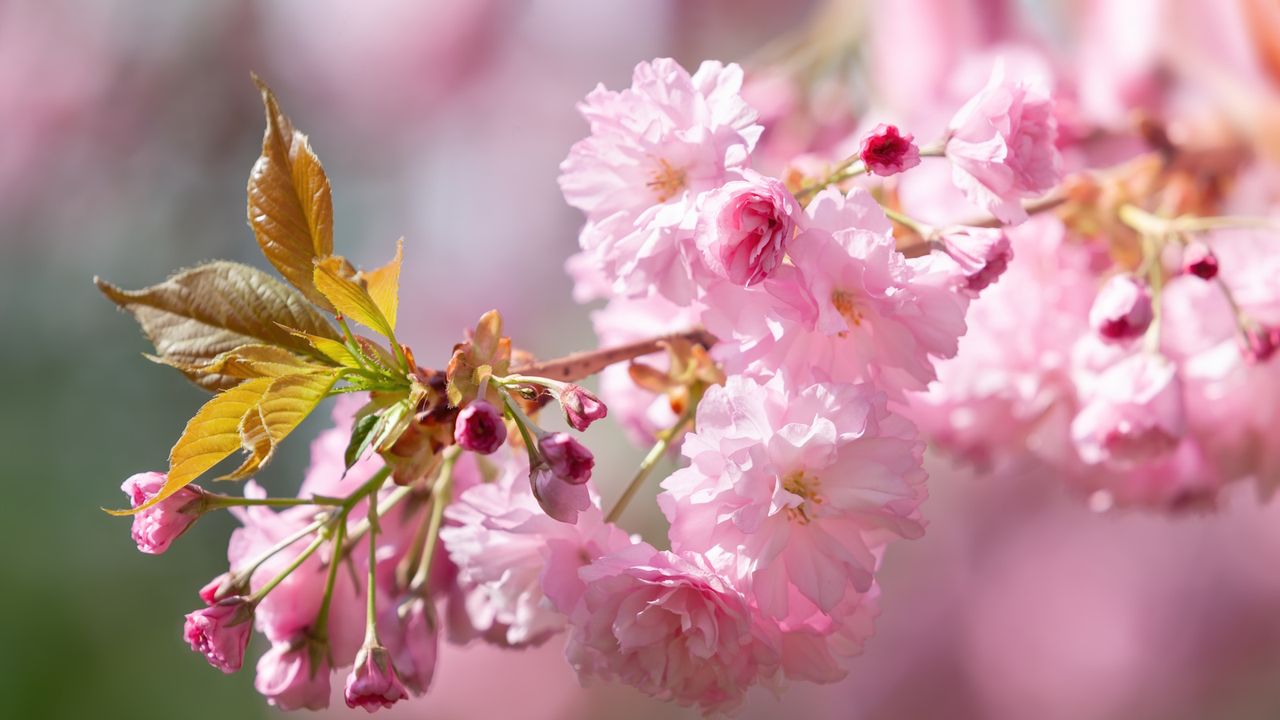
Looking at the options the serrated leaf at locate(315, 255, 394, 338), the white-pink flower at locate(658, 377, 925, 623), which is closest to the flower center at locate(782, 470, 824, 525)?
the white-pink flower at locate(658, 377, 925, 623)

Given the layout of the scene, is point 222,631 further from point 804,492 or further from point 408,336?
point 408,336

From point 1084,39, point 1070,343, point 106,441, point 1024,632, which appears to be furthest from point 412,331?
point 1070,343

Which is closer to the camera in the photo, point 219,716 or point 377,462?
point 377,462

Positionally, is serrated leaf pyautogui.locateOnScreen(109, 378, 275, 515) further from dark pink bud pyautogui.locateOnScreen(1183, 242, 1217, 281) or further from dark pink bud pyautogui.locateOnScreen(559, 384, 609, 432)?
dark pink bud pyautogui.locateOnScreen(1183, 242, 1217, 281)

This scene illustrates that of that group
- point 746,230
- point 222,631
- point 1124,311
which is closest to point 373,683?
point 222,631

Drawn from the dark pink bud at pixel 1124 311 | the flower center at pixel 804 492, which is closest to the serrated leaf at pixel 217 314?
the flower center at pixel 804 492

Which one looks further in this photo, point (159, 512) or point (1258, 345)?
point (1258, 345)

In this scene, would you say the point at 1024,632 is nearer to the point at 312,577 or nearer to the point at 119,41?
the point at 312,577
